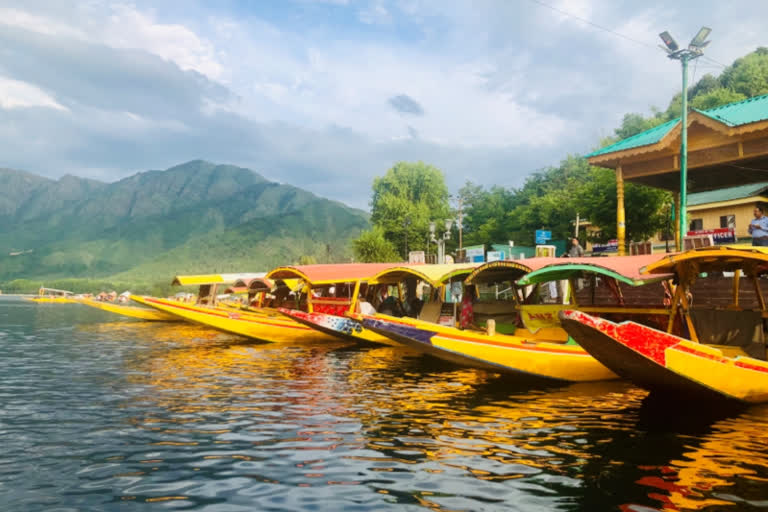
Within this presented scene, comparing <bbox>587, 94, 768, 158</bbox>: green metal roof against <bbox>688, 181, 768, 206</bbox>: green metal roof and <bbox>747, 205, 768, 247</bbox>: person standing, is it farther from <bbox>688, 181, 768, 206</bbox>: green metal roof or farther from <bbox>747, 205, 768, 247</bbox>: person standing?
<bbox>688, 181, 768, 206</bbox>: green metal roof

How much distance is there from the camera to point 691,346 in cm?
822

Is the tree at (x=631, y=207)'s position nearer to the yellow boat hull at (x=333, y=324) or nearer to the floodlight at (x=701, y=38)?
the floodlight at (x=701, y=38)

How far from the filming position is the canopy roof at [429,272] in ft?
54.5

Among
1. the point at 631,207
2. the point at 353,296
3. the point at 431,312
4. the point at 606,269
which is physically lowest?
the point at 431,312

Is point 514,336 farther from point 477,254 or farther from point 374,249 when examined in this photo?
point 374,249

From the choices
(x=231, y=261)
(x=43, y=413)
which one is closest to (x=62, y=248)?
(x=231, y=261)

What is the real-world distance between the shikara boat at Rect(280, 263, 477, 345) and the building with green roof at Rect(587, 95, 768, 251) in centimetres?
752

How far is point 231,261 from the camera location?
16025 centimetres

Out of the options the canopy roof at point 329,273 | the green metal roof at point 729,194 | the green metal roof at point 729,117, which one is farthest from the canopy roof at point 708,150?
the green metal roof at point 729,194

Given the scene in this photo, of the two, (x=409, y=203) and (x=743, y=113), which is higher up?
(x=409, y=203)

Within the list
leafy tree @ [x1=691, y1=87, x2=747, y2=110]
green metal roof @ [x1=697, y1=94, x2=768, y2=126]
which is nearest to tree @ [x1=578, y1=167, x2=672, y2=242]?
green metal roof @ [x1=697, y1=94, x2=768, y2=126]

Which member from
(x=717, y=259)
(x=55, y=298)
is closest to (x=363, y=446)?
(x=717, y=259)

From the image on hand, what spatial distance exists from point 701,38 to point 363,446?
56.1 ft

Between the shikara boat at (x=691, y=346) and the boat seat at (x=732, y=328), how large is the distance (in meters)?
0.02
